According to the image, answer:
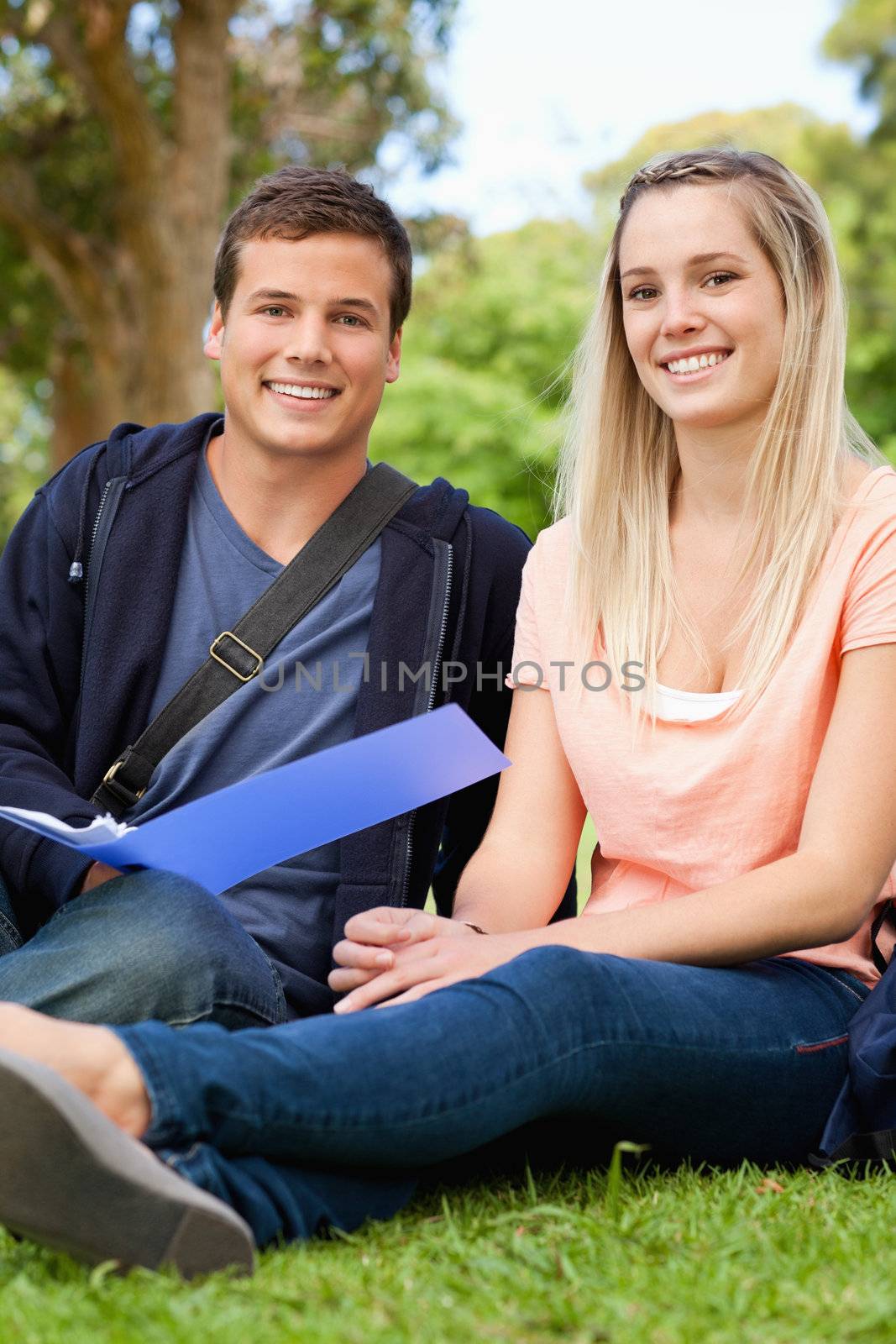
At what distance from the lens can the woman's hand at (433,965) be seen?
2.44 metres

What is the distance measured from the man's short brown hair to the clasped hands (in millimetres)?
1531

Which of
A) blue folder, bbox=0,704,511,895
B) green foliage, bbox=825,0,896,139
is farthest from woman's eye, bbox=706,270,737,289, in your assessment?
green foliage, bbox=825,0,896,139

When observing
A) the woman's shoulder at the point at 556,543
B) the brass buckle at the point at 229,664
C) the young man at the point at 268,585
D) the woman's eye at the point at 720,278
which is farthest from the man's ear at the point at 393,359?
the woman's eye at the point at 720,278

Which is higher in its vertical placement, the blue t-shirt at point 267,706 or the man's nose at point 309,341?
the man's nose at point 309,341

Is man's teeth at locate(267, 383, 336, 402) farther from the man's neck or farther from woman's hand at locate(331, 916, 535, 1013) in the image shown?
woman's hand at locate(331, 916, 535, 1013)

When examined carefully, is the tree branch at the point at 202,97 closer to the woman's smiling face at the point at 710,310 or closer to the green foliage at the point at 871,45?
the woman's smiling face at the point at 710,310

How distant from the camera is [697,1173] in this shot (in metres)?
2.49

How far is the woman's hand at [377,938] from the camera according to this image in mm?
Result: 2512

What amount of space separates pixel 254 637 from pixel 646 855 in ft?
3.04

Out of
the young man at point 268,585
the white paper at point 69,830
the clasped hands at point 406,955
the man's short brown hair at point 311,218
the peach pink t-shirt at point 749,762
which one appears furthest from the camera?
the man's short brown hair at point 311,218

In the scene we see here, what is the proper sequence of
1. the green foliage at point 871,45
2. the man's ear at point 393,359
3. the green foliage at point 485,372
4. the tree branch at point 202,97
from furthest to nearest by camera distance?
the green foliage at point 871,45 < the green foliage at point 485,372 < the tree branch at point 202,97 < the man's ear at point 393,359

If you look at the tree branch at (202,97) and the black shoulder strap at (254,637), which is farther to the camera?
the tree branch at (202,97)

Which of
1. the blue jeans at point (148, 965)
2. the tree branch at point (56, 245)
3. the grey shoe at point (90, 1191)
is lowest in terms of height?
the grey shoe at point (90, 1191)

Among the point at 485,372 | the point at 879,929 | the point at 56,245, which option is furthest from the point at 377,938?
the point at 485,372
